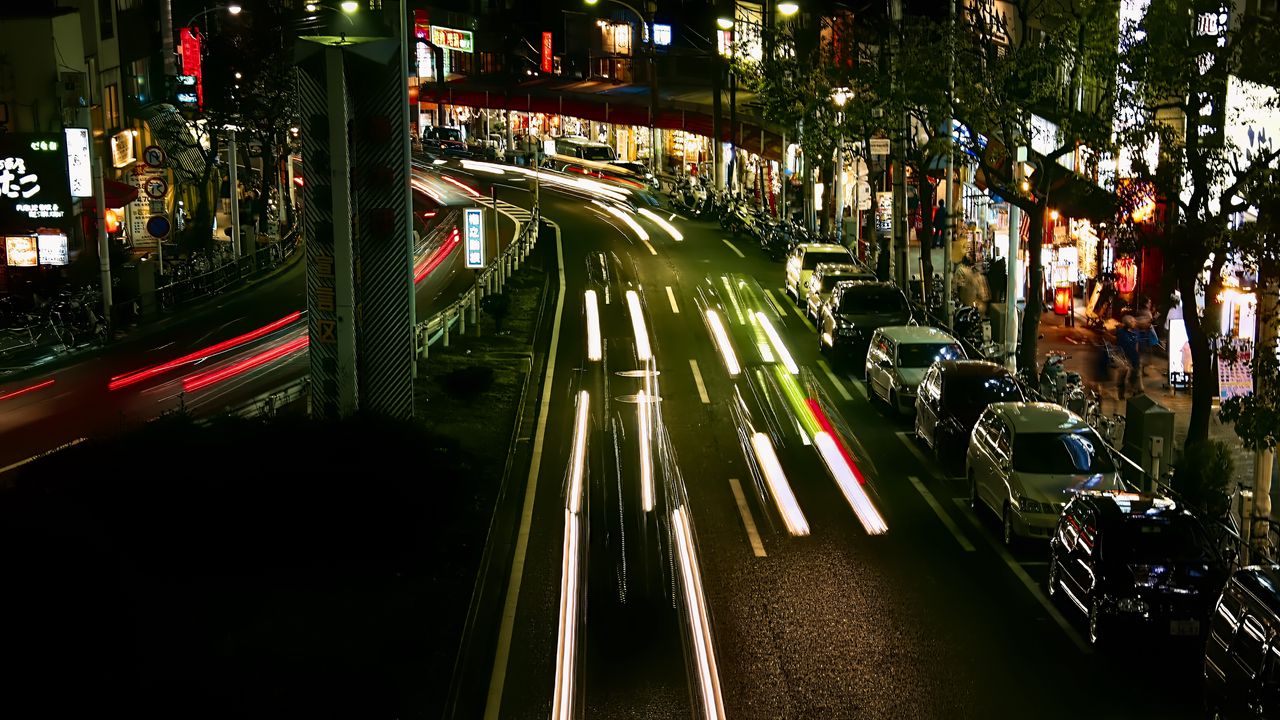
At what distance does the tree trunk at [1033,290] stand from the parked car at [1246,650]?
47.3 feet

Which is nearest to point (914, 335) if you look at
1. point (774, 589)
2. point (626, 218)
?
point (774, 589)

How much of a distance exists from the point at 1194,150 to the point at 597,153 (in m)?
63.5

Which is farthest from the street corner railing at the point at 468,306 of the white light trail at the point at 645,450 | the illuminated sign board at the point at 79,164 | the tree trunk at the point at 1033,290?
the tree trunk at the point at 1033,290

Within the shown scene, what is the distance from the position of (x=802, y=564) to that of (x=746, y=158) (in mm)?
63204

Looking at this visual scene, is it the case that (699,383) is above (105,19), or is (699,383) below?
below

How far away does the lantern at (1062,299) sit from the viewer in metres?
34.7

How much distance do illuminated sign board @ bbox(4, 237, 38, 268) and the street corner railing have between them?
11.1 m

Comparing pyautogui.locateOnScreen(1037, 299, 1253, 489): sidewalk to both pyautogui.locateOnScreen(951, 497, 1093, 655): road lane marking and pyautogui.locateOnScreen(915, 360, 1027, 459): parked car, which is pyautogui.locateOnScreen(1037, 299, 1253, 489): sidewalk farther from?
pyautogui.locateOnScreen(951, 497, 1093, 655): road lane marking

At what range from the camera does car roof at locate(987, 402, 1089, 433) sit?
19750 millimetres

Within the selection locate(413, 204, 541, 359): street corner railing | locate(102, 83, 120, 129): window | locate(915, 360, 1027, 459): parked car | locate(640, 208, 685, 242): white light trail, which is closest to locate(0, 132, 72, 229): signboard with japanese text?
locate(413, 204, 541, 359): street corner railing

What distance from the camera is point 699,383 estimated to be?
2998cm

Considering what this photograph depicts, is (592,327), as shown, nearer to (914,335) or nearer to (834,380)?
(834,380)

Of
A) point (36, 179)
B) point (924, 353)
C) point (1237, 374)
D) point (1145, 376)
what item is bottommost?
point (1145, 376)

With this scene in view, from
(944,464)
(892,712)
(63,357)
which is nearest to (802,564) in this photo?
(892,712)
